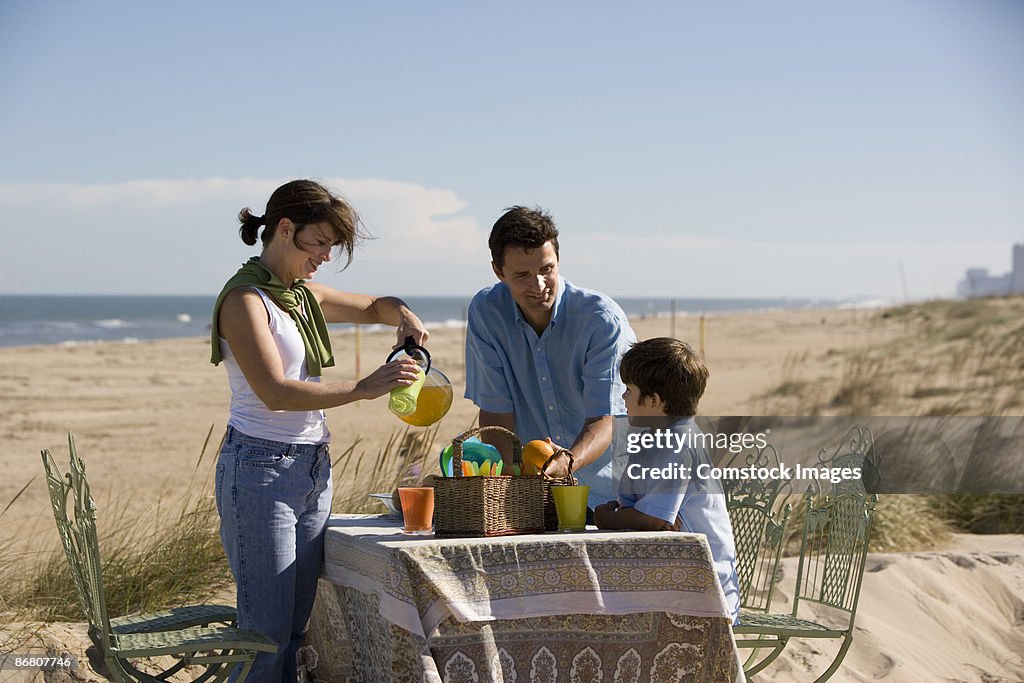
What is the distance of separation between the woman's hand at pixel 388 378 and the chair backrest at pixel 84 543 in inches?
34.6

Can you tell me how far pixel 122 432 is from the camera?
15.7 meters

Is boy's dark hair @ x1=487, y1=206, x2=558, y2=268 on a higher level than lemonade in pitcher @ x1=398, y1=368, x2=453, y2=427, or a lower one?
higher

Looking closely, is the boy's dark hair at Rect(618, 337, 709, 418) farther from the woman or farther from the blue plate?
the woman

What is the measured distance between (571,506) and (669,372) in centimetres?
52

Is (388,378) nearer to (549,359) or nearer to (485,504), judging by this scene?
(485,504)

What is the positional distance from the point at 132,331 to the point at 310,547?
52717 millimetres

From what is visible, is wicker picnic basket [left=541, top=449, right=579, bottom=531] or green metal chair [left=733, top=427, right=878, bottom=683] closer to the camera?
wicker picnic basket [left=541, top=449, right=579, bottom=531]

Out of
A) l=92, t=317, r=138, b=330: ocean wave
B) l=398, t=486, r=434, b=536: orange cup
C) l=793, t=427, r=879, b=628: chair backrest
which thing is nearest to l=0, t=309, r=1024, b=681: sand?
l=793, t=427, r=879, b=628: chair backrest

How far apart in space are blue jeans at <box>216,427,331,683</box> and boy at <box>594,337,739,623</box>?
937 mm

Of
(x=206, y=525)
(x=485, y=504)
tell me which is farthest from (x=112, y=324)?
(x=485, y=504)

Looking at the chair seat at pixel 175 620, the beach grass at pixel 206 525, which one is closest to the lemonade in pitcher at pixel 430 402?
the beach grass at pixel 206 525

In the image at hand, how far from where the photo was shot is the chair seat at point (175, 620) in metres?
3.83

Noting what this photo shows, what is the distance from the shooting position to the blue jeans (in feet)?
11.3

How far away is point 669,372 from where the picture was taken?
11.4ft
